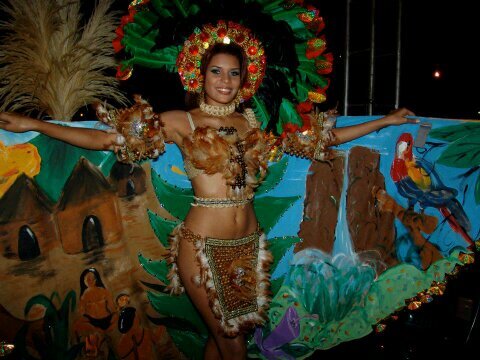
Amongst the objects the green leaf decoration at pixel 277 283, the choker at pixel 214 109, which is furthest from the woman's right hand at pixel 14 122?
the green leaf decoration at pixel 277 283

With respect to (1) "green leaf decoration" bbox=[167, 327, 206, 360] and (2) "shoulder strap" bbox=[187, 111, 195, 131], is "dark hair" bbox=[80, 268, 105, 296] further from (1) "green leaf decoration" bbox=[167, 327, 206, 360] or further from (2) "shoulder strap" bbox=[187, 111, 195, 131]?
(2) "shoulder strap" bbox=[187, 111, 195, 131]

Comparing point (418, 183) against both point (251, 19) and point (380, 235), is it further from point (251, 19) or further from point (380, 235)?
point (251, 19)

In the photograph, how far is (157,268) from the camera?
101 inches

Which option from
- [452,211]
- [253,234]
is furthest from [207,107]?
[452,211]

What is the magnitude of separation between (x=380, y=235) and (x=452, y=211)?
1.63ft

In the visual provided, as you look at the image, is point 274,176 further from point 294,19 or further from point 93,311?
point 93,311

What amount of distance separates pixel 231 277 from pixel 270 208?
775mm

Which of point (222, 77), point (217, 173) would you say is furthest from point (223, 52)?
point (217, 173)

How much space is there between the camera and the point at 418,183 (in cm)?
265

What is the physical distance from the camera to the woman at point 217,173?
81.3 inches

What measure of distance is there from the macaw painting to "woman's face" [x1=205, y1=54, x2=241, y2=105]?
0.60 metres

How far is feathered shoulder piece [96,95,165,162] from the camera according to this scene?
1.97 meters

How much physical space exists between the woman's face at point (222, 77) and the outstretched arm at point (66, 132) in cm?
57

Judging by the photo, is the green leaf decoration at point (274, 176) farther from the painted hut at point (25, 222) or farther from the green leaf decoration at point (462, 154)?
the painted hut at point (25, 222)
